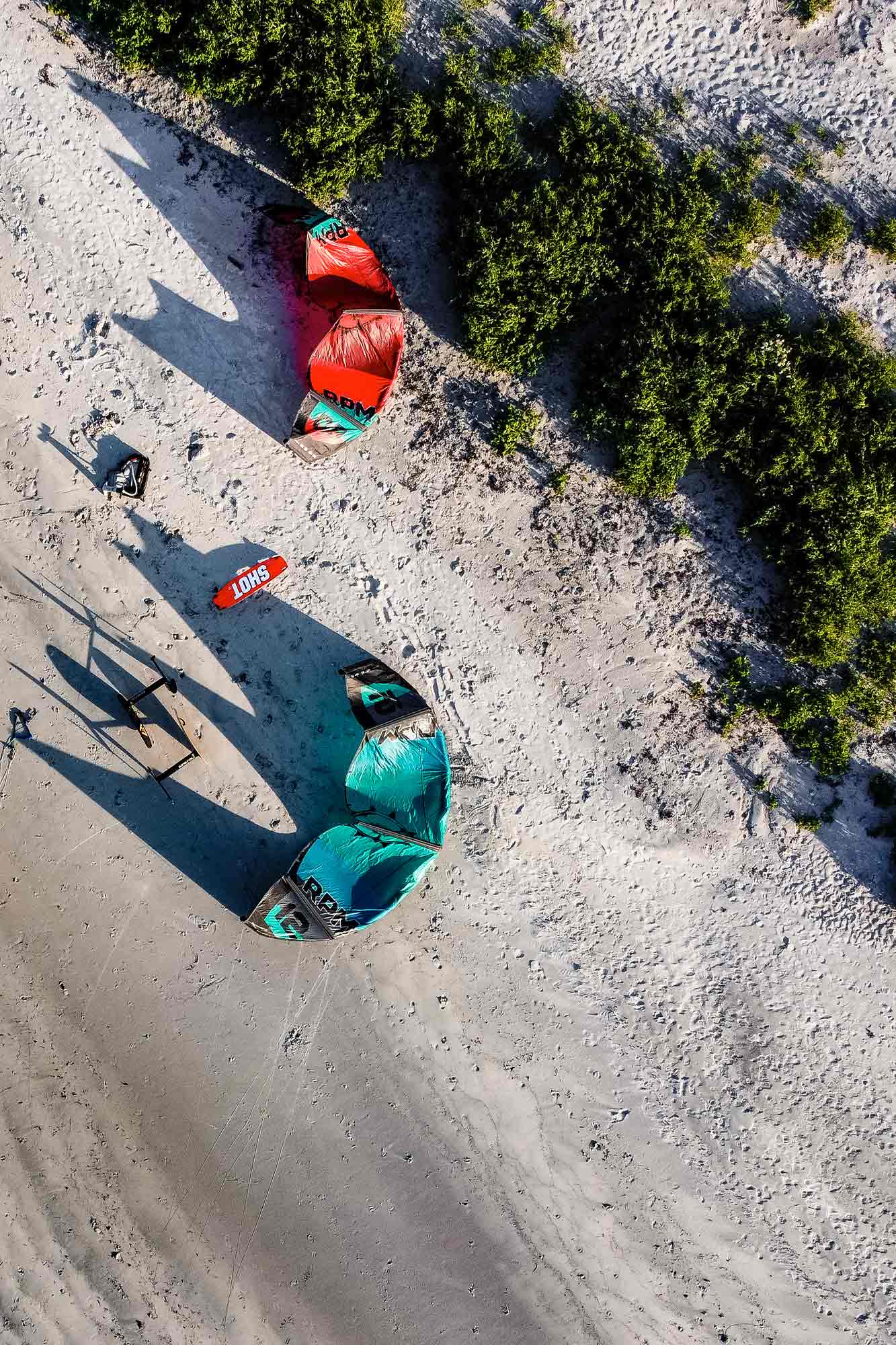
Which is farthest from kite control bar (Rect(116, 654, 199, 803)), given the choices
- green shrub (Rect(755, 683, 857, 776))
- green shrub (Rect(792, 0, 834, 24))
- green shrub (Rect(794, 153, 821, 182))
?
green shrub (Rect(792, 0, 834, 24))

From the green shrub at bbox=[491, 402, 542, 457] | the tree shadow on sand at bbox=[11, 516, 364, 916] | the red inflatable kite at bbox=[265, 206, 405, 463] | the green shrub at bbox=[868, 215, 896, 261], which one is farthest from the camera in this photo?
the tree shadow on sand at bbox=[11, 516, 364, 916]

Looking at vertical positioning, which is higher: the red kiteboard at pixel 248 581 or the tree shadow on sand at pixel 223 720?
the red kiteboard at pixel 248 581

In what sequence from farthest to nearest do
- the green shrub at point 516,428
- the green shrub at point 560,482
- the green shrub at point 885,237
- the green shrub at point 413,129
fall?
1. the green shrub at point 560,482
2. the green shrub at point 516,428
3. the green shrub at point 885,237
4. the green shrub at point 413,129

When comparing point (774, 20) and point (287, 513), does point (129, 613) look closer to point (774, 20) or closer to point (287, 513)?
point (287, 513)

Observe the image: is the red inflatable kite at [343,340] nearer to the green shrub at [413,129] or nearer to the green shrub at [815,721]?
the green shrub at [413,129]

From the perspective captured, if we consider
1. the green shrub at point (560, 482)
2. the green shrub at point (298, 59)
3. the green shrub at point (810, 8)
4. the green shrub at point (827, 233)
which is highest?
the green shrub at point (810, 8)

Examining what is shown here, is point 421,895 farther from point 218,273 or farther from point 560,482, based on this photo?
point 218,273

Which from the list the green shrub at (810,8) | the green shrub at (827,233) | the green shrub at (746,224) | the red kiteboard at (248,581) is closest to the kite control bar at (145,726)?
the red kiteboard at (248,581)

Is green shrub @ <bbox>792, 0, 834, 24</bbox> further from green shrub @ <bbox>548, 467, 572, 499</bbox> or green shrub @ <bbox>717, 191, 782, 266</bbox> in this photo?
green shrub @ <bbox>548, 467, 572, 499</bbox>
